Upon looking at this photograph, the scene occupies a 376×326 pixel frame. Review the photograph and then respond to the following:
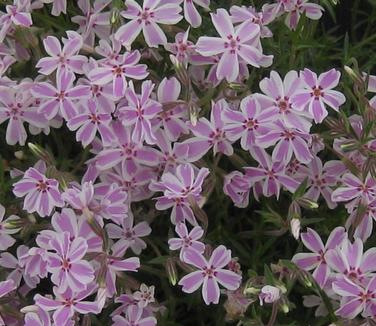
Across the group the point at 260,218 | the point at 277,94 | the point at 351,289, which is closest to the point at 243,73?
the point at 277,94

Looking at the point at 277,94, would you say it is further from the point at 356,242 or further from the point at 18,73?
the point at 18,73

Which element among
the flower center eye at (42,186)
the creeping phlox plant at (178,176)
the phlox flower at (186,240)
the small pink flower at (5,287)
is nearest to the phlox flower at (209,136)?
the creeping phlox plant at (178,176)

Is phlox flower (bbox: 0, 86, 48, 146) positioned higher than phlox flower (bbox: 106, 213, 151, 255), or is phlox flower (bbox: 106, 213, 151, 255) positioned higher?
phlox flower (bbox: 0, 86, 48, 146)

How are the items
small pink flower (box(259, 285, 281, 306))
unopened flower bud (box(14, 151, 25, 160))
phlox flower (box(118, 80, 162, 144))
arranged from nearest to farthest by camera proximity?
small pink flower (box(259, 285, 281, 306)) < phlox flower (box(118, 80, 162, 144)) < unopened flower bud (box(14, 151, 25, 160))

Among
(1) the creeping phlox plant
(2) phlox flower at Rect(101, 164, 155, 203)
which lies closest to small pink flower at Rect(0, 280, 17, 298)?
(1) the creeping phlox plant

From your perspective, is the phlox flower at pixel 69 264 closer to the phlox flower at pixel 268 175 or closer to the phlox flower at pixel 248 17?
the phlox flower at pixel 268 175

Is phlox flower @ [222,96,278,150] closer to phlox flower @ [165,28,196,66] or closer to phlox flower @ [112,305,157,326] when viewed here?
phlox flower @ [165,28,196,66]
